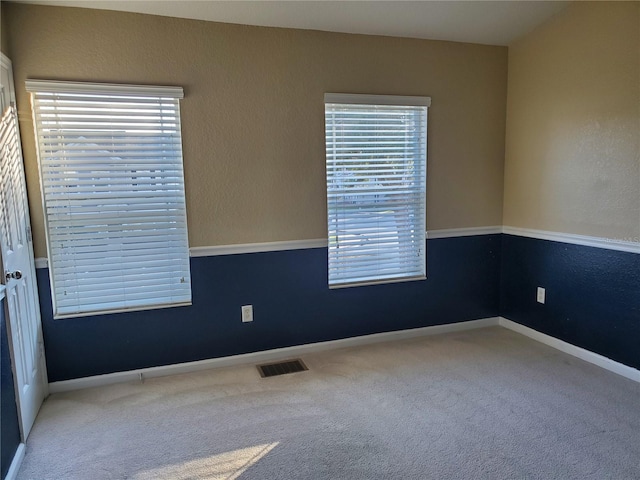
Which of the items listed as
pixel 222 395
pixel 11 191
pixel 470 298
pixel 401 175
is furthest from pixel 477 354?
pixel 11 191

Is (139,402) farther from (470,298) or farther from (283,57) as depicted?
(470,298)

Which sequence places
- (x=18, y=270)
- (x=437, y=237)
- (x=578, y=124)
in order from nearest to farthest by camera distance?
(x=18, y=270) → (x=578, y=124) → (x=437, y=237)

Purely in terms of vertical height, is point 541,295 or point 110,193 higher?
point 110,193

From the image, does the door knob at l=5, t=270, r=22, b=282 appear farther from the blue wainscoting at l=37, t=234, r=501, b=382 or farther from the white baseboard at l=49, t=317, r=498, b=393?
the white baseboard at l=49, t=317, r=498, b=393

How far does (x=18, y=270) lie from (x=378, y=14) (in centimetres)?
265

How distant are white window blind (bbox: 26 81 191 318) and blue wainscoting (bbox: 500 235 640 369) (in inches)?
104

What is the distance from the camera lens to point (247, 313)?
10.1 feet

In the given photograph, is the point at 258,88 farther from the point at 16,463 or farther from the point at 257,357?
the point at 16,463

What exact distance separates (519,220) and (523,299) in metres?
0.65

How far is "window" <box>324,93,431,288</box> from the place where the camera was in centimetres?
316

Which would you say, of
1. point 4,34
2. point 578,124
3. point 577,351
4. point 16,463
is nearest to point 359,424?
point 16,463

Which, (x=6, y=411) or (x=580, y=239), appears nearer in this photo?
(x=6, y=411)

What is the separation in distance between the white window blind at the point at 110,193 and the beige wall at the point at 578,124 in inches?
102

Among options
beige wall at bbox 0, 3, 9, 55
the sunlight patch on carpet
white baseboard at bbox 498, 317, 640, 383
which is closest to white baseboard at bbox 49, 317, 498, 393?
white baseboard at bbox 498, 317, 640, 383
